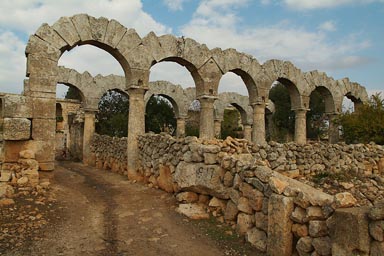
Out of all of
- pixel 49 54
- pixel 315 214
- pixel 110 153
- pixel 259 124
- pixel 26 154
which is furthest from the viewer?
pixel 259 124

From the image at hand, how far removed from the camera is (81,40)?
8469mm

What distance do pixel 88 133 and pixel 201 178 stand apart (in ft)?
34.9

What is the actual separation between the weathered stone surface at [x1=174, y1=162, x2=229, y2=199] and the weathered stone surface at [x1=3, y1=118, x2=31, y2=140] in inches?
151

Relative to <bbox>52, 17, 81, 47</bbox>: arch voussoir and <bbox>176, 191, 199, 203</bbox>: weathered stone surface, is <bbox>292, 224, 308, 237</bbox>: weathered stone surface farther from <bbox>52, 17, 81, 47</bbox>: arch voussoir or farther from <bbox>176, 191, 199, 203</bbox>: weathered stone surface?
<bbox>52, 17, 81, 47</bbox>: arch voussoir

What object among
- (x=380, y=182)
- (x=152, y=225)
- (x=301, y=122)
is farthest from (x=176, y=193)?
(x=301, y=122)

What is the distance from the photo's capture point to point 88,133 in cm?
1508

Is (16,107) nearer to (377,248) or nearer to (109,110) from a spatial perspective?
(377,248)

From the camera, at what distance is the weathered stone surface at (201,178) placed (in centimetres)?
556

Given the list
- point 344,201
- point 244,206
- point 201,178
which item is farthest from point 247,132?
point 344,201

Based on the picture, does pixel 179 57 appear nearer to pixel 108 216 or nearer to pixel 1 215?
pixel 108 216

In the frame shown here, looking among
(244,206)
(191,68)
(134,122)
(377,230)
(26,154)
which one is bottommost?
(244,206)

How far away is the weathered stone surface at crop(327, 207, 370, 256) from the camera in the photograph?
2.98m

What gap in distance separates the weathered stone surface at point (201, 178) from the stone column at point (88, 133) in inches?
366

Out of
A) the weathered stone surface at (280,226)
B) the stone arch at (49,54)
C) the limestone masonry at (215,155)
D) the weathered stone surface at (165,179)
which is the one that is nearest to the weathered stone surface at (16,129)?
the limestone masonry at (215,155)
